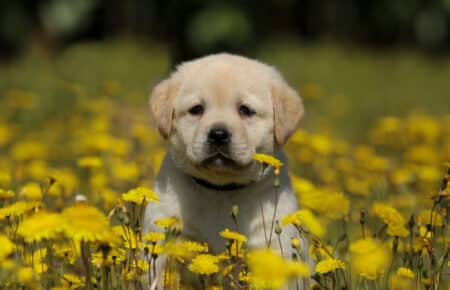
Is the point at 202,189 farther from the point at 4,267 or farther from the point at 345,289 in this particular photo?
the point at 4,267

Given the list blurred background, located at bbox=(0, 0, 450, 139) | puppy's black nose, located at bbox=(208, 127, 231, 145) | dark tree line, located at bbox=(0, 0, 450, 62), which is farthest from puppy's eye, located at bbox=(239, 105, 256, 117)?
dark tree line, located at bbox=(0, 0, 450, 62)

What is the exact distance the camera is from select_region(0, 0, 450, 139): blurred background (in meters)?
11.2

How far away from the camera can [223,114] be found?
4051mm

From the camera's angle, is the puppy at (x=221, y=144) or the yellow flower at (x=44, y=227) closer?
the yellow flower at (x=44, y=227)

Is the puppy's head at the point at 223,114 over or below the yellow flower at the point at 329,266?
over

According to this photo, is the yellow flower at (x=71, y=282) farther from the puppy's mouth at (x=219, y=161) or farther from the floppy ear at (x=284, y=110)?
the floppy ear at (x=284, y=110)

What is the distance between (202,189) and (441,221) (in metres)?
1.16

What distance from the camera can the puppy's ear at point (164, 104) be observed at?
4.25 metres

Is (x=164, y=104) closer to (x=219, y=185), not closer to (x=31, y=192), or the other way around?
(x=219, y=185)

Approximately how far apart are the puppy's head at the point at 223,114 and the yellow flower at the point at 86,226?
150 centimetres

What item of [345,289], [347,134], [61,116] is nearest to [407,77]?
[347,134]

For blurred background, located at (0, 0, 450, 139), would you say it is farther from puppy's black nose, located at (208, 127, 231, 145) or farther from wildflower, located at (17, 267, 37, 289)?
wildflower, located at (17, 267, 37, 289)

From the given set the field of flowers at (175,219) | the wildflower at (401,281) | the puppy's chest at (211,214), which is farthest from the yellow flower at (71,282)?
the wildflower at (401,281)

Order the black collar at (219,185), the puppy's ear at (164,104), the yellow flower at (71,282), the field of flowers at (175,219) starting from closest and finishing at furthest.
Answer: the field of flowers at (175,219), the yellow flower at (71,282), the black collar at (219,185), the puppy's ear at (164,104)
